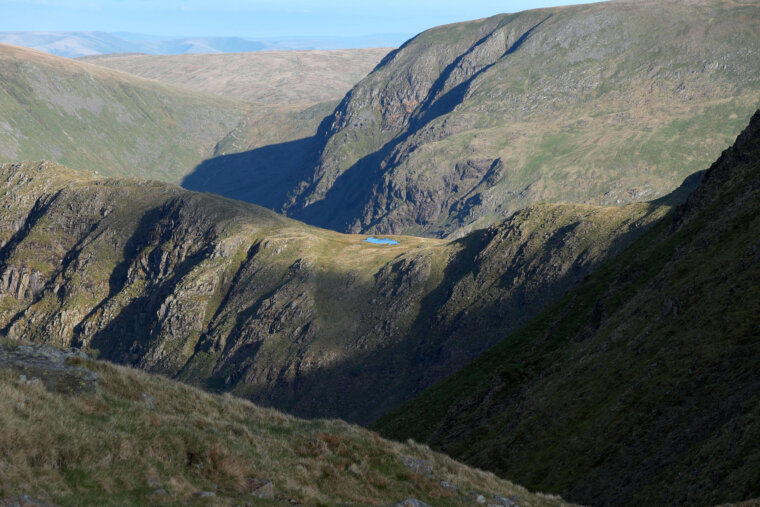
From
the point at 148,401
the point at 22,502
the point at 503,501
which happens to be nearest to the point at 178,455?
the point at 22,502

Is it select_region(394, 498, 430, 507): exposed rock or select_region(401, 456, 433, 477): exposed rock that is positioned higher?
select_region(394, 498, 430, 507): exposed rock

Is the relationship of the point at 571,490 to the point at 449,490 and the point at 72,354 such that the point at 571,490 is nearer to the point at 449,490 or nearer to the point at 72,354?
the point at 449,490

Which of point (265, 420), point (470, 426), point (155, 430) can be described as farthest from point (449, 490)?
point (470, 426)

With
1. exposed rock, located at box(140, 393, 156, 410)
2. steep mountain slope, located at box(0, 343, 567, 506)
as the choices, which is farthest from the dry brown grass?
exposed rock, located at box(140, 393, 156, 410)

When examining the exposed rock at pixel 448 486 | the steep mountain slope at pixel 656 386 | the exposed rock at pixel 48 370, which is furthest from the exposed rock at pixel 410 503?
the steep mountain slope at pixel 656 386

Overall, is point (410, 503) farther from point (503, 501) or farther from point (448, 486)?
point (503, 501)

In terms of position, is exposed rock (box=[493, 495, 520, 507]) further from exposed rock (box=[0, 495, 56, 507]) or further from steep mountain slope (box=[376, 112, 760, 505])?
exposed rock (box=[0, 495, 56, 507])
